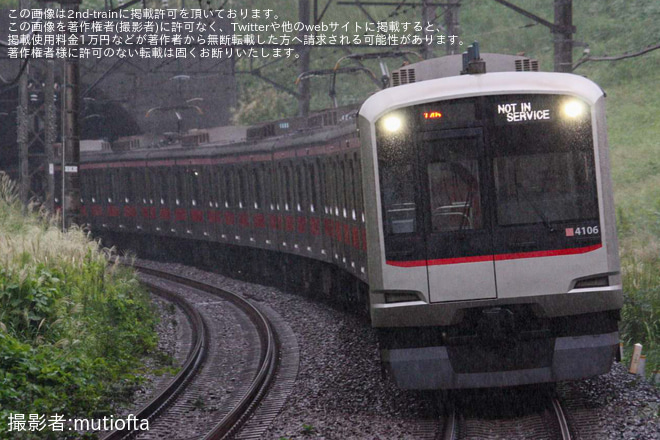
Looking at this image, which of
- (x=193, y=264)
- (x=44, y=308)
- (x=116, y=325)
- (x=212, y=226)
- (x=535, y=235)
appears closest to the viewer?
(x=535, y=235)

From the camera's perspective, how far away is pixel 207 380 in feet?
40.8

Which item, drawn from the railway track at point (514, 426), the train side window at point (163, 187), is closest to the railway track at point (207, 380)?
the railway track at point (514, 426)

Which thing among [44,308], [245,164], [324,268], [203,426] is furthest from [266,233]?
[203,426]

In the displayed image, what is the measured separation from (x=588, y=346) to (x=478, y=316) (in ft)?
3.22

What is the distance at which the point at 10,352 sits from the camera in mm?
9898

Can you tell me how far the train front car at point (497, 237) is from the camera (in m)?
9.25

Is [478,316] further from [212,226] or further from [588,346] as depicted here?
[212,226]

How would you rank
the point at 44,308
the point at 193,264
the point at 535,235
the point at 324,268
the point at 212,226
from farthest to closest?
the point at 193,264 < the point at 212,226 < the point at 324,268 < the point at 44,308 < the point at 535,235

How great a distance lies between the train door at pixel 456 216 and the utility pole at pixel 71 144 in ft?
35.9

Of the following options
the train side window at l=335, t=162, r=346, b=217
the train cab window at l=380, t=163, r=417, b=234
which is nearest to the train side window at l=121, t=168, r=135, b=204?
the train side window at l=335, t=162, r=346, b=217

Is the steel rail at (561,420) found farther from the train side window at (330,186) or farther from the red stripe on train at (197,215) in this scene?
the red stripe on train at (197,215)

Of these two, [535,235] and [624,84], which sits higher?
[624,84]

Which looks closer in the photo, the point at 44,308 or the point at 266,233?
the point at 44,308

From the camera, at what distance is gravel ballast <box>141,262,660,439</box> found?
9013 millimetres
